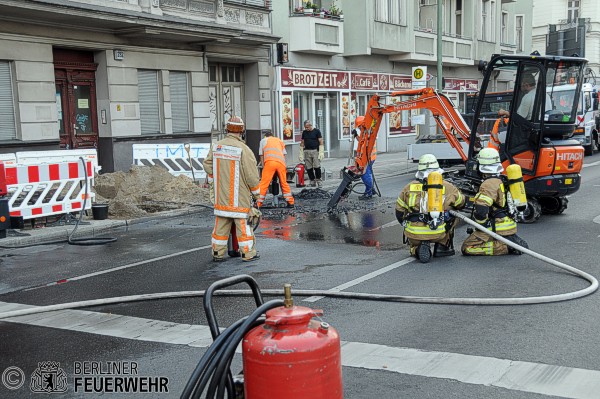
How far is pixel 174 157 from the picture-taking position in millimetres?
17516

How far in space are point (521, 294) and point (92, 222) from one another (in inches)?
330

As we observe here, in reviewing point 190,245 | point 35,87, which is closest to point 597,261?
point 190,245

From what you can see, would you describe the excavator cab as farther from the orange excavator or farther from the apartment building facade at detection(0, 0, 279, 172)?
the apartment building facade at detection(0, 0, 279, 172)

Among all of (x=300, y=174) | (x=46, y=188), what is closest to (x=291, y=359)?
(x=46, y=188)

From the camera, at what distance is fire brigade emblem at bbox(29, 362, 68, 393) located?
4.71m

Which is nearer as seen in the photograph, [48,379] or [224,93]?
[48,379]

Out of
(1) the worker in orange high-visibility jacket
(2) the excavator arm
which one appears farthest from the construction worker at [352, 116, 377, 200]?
(1) the worker in orange high-visibility jacket

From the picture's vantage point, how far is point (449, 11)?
34.7 metres

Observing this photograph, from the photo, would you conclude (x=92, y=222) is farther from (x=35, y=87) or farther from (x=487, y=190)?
(x=487, y=190)

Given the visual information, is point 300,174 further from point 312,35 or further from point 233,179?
point 233,179

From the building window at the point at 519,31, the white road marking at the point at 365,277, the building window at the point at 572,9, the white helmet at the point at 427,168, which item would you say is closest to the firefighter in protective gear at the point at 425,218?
the white helmet at the point at 427,168

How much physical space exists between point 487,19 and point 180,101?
22.7 meters

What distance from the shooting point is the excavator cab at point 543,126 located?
459 inches

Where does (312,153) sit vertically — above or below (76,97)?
below
